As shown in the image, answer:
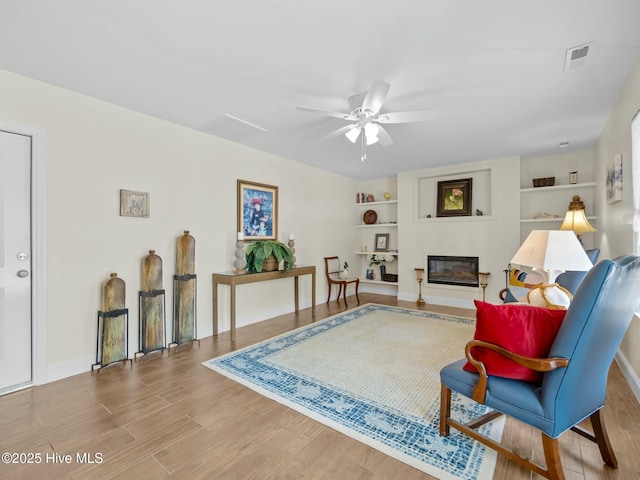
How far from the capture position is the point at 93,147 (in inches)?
113

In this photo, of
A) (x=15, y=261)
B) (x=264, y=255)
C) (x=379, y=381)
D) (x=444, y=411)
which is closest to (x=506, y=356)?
(x=444, y=411)

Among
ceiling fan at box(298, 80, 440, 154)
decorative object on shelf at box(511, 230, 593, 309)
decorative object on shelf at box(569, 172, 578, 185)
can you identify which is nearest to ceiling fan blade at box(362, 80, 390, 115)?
ceiling fan at box(298, 80, 440, 154)

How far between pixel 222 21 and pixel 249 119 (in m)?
1.49

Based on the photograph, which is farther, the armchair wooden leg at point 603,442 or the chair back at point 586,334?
the armchair wooden leg at point 603,442

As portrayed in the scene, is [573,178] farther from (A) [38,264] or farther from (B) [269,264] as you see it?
(A) [38,264]

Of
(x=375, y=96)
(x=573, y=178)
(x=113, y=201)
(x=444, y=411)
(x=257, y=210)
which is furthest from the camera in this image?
(x=573, y=178)

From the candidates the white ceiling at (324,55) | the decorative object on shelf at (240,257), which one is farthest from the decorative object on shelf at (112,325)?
the white ceiling at (324,55)

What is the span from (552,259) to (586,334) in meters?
0.67

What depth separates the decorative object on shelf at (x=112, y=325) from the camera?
9.17 ft

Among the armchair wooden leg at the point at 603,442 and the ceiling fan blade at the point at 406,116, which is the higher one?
the ceiling fan blade at the point at 406,116

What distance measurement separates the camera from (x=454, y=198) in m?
5.57

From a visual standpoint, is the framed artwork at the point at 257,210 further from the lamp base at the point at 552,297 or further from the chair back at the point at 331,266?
the lamp base at the point at 552,297

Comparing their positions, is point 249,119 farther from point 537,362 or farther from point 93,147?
point 537,362

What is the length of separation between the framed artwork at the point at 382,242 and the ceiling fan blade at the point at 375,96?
4240mm
